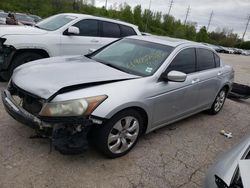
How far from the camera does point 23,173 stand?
2.84m

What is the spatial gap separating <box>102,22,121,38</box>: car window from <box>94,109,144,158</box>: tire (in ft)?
13.4

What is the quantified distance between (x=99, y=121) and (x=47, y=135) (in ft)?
1.99

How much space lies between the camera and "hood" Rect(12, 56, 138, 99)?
296cm

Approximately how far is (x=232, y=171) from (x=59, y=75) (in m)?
2.23

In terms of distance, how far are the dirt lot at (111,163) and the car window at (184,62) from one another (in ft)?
3.63

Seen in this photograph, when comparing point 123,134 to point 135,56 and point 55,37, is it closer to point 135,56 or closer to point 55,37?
point 135,56

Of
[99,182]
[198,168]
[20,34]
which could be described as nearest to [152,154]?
[198,168]

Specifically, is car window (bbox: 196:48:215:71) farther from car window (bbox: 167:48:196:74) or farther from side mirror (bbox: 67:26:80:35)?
side mirror (bbox: 67:26:80:35)

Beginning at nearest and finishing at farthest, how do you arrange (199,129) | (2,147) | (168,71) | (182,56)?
1. (2,147)
2. (168,71)
3. (182,56)
4. (199,129)

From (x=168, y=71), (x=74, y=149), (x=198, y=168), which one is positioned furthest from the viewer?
(x=168, y=71)

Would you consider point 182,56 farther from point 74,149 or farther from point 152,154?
point 74,149

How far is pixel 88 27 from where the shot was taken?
6.66 metres

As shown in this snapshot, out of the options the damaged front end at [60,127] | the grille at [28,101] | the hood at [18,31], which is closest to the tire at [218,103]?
the damaged front end at [60,127]

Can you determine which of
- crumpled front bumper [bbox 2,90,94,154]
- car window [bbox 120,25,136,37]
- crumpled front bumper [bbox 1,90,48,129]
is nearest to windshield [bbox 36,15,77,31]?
car window [bbox 120,25,136,37]
